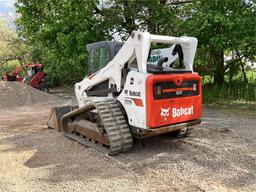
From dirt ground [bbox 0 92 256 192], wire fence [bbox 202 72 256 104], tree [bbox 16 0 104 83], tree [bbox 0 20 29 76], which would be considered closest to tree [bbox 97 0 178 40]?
tree [bbox 16 0 104 83]

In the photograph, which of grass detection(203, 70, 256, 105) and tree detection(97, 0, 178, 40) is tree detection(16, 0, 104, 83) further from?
grass detection(203, 70, 256, 105)

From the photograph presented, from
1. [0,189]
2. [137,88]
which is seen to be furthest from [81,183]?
[137,88]

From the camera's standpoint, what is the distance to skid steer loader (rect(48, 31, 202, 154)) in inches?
213

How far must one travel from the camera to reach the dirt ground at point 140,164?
4.43m

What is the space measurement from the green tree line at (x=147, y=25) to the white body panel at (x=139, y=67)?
4.40m

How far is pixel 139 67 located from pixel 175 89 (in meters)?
0.68

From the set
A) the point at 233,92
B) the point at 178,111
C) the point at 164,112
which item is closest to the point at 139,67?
the point at 164,112

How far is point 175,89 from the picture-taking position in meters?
5.65

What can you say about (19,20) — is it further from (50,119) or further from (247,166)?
(247,166)

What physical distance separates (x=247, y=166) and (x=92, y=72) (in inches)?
133

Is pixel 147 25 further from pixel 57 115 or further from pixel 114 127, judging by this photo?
pixel 114 127

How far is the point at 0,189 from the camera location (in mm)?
4441

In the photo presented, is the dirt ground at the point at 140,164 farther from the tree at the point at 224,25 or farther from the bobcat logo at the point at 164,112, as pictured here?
the tree at the point at 224,25

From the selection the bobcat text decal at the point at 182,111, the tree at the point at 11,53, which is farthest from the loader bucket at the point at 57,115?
the tree at the point at 11,53
